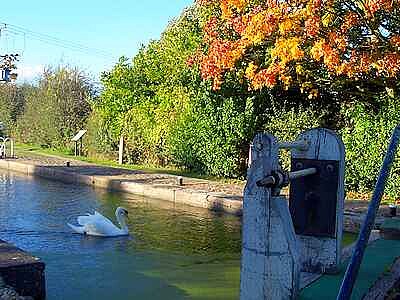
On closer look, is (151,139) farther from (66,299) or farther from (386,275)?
(386,275)

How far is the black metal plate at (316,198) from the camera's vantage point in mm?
4598

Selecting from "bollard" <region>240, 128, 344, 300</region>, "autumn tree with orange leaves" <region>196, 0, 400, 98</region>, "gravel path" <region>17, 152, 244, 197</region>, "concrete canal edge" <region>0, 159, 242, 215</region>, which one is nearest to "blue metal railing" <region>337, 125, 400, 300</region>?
"bollard" <region>240, 128, 344, 300</region>

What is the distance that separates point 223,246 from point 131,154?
43.1 feet

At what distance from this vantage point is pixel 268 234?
3596 mm

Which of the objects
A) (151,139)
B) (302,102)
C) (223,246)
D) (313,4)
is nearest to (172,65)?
(151,139)

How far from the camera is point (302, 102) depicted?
16.7 m

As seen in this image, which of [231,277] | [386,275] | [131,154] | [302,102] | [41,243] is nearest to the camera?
[386,275]

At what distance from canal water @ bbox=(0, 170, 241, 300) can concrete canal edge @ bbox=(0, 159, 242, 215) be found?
→ 12.6 inches

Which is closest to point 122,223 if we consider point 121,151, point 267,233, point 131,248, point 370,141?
point 131,248

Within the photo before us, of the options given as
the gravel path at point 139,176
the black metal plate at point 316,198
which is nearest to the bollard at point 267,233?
the black metal plate at point 316,198

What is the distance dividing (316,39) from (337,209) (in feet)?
26.3

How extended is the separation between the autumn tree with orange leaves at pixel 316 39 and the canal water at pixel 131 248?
11.4 feet

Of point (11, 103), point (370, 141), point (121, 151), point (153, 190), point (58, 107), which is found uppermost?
point (11, 103)

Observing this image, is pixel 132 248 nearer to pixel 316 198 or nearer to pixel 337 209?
pixel 316 198
